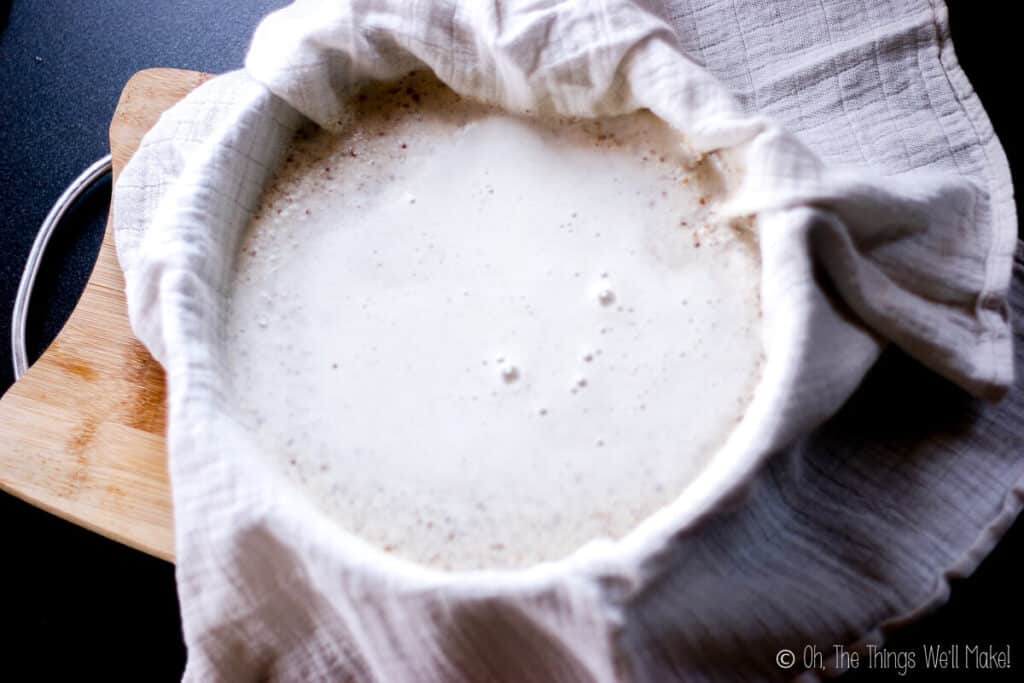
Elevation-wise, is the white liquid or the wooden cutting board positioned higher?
the white liquid

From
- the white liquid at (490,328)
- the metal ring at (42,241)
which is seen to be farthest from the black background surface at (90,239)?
the white liquid at (490,328)

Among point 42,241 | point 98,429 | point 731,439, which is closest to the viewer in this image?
point 731,439

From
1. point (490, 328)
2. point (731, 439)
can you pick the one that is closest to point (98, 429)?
point (490, 328)

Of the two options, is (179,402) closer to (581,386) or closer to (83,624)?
(581,386)

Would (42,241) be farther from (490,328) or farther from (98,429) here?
(490,328)

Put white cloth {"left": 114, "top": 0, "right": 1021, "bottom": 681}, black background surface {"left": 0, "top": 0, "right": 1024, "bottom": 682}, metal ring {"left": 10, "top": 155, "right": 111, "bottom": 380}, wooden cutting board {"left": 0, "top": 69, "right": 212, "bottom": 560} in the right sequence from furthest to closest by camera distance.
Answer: metal ring {"left": 10, "top": 155, "right": 111, "bottom": 380} < black background surface {"left": 0, "top": 0, "right": 1024, "bottom": 682} < wooden cutting board {"left": 0, "top": 69, "right": 212, "bottom": 560} < white cloth {"left": 114, "top": 0, "right": 1021, "bottom": 681}

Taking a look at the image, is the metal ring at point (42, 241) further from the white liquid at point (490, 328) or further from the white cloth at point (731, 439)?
the white liquid at point (490, 328)

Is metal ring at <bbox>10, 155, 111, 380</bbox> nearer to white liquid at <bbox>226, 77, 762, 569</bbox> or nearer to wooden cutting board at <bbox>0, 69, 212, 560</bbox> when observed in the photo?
wooden cutting board at <bbox>0, 69, 212, 560</bbox>

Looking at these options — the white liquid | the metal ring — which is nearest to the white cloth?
the white liquid
